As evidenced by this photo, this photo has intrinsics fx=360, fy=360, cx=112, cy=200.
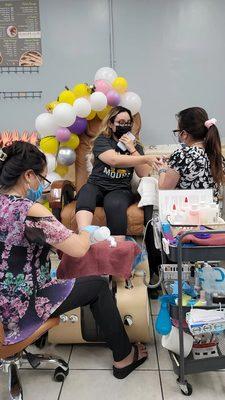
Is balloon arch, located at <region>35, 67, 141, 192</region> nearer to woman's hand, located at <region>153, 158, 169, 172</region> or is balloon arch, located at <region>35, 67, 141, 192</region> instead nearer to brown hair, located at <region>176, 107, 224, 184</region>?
woman's hand, located at <region>153, 158, 169, 172</region>

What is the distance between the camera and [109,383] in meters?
1.61

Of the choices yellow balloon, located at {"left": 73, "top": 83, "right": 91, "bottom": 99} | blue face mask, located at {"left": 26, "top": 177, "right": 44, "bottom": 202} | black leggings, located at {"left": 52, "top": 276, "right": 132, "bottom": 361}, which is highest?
yellow balloon, located at {"left": 73, "top": 83, "right": 91, "bottom": 99}

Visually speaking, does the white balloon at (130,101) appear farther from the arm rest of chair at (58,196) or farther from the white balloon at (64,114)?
the arm rest of chair at (58,196)

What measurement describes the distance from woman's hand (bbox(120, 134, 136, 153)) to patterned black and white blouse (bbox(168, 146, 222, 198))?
472 mm

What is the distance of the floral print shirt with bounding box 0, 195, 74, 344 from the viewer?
1338 mm

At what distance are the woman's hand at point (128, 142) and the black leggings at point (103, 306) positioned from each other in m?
1.15

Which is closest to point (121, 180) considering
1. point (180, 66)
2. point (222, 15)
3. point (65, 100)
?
point (65, 100)

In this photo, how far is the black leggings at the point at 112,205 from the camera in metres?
2.40

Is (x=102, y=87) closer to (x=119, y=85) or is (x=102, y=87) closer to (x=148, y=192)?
(x=119, y=85)

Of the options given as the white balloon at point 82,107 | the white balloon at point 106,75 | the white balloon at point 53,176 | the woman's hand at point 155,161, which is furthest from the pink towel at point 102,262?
the white balloon at point 106,75

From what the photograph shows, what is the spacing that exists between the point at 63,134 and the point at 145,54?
4.26ft

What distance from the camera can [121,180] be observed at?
8.60 feet

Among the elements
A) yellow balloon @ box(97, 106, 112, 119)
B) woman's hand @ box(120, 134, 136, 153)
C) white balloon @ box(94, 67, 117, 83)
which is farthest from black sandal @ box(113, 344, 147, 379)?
white balloon @ box(94, 67, 117, 83)

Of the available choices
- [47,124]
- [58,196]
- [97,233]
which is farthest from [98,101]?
[97,233]
